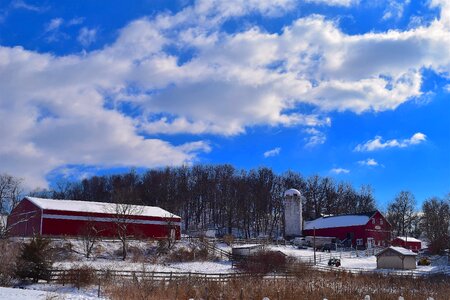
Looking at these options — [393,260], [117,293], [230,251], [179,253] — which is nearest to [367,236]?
[393,260]

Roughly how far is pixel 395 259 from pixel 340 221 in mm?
27846

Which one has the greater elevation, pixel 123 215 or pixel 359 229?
pixel 123 215

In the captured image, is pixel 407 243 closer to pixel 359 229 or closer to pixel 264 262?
pixel 359 229

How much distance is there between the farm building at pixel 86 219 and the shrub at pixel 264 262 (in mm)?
15486

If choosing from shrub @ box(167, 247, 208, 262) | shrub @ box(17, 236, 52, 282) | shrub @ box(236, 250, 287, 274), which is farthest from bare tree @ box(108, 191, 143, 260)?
Result: shrub @ box(17, 236, 52, 282)

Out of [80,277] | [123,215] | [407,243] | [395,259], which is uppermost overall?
[123,215]

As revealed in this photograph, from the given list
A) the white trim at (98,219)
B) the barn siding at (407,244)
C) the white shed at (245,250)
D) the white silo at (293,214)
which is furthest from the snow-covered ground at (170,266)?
the barn siding at (407,244)

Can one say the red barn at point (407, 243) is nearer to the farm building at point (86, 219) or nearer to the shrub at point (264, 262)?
the shrub at point (264, 262)

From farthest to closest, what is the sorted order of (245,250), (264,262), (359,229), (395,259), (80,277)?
(359,229) < (245,250) < (395,259) < (264,262) < (80,277)

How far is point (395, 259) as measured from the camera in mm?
56406

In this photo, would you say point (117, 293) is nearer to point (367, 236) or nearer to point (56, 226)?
point (56, 226)

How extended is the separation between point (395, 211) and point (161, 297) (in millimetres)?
105644

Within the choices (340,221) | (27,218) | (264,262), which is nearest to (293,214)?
(340,221)

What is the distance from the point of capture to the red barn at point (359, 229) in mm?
80125
